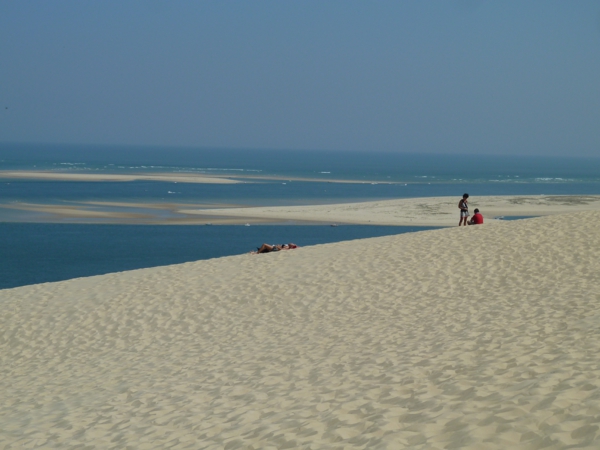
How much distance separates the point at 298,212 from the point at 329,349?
36.6 metres

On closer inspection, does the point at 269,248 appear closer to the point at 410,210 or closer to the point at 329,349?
the point at 329,349

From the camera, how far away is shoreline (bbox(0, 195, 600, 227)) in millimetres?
42344

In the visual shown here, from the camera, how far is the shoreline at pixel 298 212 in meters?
42.3

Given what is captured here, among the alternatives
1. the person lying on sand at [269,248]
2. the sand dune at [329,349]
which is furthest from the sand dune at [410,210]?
the sand dune at [329,349]

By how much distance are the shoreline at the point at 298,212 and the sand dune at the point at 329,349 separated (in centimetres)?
2434

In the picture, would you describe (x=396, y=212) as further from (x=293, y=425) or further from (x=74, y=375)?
(x=293, y=425)

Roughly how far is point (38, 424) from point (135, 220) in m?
34.4

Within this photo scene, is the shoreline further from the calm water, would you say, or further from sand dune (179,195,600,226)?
the calm water

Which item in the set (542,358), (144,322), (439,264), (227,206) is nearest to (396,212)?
(227,206)

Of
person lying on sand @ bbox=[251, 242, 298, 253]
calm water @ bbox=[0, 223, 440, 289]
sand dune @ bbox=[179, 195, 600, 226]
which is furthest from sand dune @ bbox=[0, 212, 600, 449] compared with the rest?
sand dune @ bbox=[179, 195, 600, 226]

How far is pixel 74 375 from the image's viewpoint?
10.8m

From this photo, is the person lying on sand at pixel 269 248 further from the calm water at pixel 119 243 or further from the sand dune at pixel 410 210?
the sand dune at pixel 410 210

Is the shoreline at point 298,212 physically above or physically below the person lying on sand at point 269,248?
below

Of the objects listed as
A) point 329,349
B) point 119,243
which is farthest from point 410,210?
point 329,349
